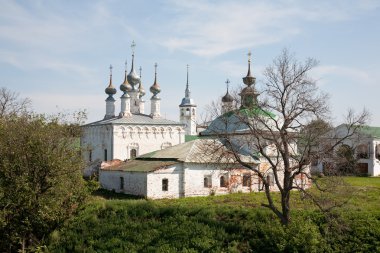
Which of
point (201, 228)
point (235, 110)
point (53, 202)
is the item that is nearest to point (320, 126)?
point (235, 110)

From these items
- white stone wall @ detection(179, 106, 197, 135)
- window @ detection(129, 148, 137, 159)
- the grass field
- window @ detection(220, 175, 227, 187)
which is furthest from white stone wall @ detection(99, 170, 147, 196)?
white stone wall @ detection(179, 106, 197, 135)

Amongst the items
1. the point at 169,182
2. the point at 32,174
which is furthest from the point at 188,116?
the point at 32,174

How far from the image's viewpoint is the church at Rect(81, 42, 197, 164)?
34.4 meters

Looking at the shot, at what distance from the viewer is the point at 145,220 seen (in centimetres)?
1795

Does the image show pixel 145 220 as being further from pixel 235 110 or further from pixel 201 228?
pixel 235 110

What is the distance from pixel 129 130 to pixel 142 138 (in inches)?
53.4

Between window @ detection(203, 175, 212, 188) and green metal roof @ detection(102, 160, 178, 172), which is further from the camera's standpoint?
window @ detection(203, 175, 212, 188)

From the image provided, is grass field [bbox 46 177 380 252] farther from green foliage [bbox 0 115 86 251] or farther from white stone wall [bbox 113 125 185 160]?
white stone wall [bbox 113 125 185 160]

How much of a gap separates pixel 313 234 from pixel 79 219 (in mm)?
9424

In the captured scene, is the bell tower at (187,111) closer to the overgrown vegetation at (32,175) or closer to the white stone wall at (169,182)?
the white stone wall at (169,182)

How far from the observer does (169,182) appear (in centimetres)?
2534

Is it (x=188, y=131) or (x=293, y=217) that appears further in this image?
(x=188, y=131)

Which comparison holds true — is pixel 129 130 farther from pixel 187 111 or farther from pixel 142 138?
pixel 187 111

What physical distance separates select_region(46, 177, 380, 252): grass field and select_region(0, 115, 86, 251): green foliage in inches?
71.7
